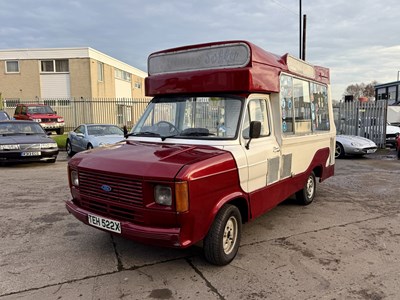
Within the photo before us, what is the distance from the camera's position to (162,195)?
333 centimetres

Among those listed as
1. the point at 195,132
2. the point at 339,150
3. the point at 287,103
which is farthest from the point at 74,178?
the point at 339,150

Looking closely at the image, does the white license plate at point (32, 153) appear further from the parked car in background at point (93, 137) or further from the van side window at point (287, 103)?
the van side window at point (287, 103)

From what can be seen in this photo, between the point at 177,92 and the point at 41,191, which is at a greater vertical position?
the point at 177,92

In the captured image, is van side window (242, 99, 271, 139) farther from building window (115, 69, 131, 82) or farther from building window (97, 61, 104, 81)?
building window (115, 69, 131, 82)

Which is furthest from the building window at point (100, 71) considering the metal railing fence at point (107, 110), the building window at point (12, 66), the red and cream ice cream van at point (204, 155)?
the red and cream ice cream van at point (204, 155)

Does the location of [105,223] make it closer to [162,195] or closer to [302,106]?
[162,195]

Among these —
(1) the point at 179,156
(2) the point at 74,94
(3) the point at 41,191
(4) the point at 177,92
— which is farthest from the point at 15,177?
(2) the point at 74,94

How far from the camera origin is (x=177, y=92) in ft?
15.7

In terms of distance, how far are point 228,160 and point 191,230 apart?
883 millimetres

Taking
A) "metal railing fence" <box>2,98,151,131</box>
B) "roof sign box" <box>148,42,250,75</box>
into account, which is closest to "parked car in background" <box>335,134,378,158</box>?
"roof sign box" <box>148,42,250,75</box>

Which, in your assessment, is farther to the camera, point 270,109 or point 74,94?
point 74,94

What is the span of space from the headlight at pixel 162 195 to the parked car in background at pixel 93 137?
8.34m

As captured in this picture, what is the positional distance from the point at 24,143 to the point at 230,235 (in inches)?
339

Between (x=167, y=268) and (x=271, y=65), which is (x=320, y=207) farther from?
(x=167, y=268)
